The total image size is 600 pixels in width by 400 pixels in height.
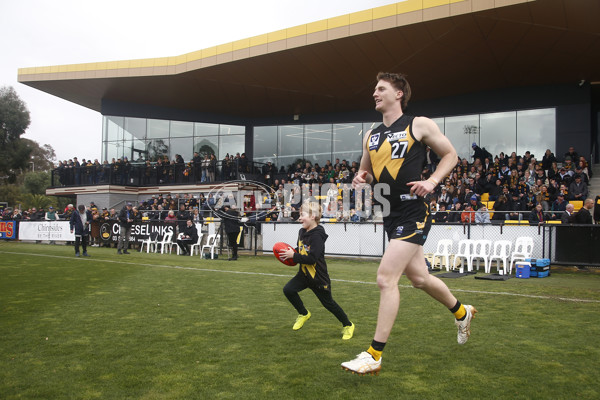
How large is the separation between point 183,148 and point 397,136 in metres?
33.9

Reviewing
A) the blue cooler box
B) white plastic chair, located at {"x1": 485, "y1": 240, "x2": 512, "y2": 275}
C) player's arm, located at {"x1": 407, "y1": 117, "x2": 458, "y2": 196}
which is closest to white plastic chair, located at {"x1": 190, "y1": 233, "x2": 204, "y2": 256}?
white plastic chair, located at {"x1": 485, "y1": 240, "x2": 512, "y2": 275}

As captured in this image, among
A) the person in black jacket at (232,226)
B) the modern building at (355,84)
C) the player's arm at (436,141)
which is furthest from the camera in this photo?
the modern building at (355,84)

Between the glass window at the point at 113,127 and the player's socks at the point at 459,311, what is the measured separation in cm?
3585

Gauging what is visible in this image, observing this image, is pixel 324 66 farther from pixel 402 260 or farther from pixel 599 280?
pixel 402 260

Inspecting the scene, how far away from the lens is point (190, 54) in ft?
89.2

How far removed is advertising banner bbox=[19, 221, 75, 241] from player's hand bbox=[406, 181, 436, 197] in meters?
24.7

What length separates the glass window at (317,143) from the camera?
108ft

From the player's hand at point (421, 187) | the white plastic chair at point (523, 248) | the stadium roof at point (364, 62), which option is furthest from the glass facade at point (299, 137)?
the player's hand at point (421, 187)

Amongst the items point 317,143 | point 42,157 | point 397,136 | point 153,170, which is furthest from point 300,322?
point 42,157

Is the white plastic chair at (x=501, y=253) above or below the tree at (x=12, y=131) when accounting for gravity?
below

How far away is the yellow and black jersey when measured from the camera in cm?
410

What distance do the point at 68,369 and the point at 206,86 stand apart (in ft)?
89.6

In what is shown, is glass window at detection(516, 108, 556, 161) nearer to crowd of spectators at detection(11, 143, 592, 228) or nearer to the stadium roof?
crowd of spectators at detection(11, 143, 592, 228)

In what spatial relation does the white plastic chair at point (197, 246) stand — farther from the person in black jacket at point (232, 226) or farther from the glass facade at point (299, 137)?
the glass facade at point (299, 137)
